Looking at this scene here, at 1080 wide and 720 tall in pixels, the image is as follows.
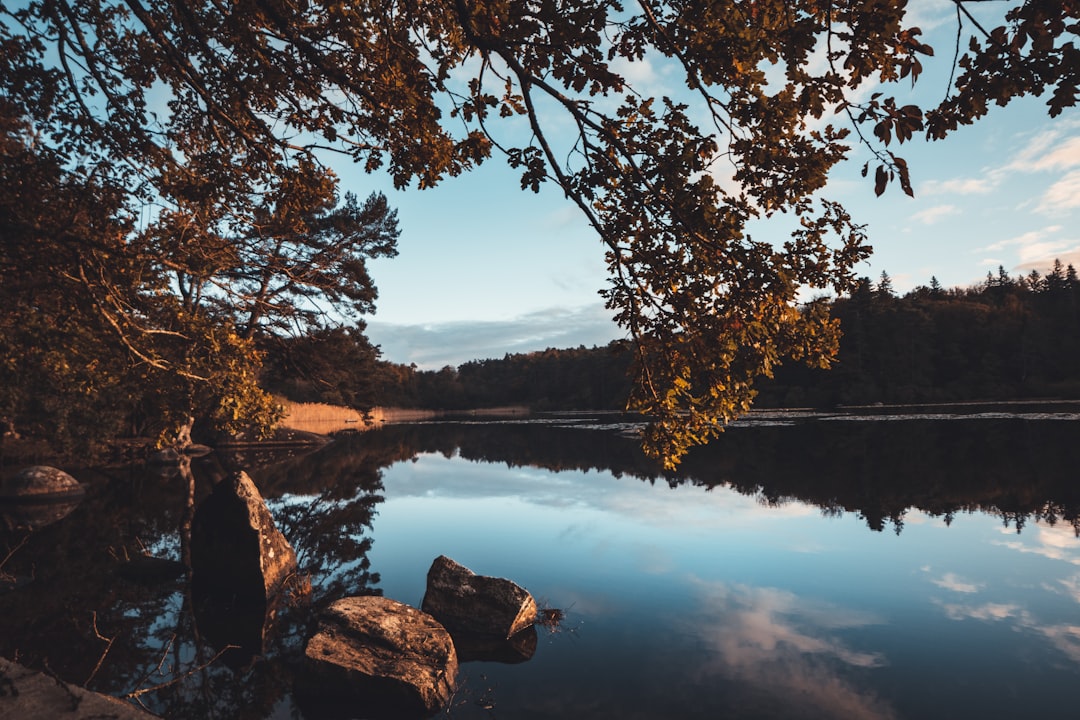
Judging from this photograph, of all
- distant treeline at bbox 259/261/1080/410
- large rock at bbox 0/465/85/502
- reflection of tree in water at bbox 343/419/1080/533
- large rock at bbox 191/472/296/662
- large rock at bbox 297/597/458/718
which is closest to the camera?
large rock at bbox 297/597/458/718

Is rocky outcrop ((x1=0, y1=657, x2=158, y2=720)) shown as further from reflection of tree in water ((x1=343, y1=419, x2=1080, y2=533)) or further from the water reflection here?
reflection of tree in water ((x1=343, y1=419, x2=1080, y2=533))

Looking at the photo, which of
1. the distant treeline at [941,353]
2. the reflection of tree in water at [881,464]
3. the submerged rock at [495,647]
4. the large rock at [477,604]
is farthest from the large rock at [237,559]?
the distant treeline at [941,353]

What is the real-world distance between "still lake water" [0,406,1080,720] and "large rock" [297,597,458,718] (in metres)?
0.37

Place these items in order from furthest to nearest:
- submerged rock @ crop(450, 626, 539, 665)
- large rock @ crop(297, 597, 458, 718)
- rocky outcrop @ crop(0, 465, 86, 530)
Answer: rocky outcrop @ crop(0, 465, 86, 530) < submerged rock @ crop(450, 626, 539, 665) < large rock @ crop(297, 597, 458, 718)

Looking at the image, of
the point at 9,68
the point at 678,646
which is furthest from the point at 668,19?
the point at 9,68

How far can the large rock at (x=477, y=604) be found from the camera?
9227mm

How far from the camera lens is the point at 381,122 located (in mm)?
6883

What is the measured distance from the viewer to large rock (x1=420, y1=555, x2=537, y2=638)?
30.3ft

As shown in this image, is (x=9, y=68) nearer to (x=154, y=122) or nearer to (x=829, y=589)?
(x=154, y=122)

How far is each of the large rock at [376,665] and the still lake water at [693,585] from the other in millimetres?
374

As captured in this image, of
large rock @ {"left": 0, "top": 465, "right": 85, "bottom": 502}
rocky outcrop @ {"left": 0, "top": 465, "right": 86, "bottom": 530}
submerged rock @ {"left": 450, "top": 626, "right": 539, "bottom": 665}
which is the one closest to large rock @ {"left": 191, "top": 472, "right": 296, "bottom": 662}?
submerged rock @ {"left": 450, "top": 626, "right": 539, "bottom": 665}

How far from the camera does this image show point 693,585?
1162 cm

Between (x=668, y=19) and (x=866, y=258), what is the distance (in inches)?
121

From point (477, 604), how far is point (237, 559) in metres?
5.54
